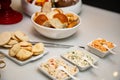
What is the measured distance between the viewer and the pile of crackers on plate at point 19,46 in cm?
69

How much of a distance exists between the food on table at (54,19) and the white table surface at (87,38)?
6cm

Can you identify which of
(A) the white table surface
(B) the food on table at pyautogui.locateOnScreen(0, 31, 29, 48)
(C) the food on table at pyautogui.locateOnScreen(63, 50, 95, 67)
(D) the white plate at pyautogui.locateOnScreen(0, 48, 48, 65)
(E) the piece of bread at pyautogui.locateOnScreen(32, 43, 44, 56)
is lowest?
(A) the white table surface

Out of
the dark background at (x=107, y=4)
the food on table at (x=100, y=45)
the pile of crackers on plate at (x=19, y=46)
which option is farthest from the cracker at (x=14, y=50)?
the dark background at (x=107, y=4)

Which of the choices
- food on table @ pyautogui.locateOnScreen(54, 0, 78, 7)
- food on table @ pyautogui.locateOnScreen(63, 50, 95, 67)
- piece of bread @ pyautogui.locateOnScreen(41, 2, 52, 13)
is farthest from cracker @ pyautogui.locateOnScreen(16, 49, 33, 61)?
food on table @ pyautogui.locateOnScreen(54, 0, 78, 7)

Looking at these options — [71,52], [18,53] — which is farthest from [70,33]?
[18,53]

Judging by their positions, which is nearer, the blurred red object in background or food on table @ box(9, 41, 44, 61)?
food on table @ box(9, 41, 44, 61)

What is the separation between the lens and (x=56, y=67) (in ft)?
2.13

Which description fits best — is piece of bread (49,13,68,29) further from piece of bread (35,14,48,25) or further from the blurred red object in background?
the blurred red object in background

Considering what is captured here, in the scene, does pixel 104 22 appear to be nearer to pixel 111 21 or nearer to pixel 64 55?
pixel 111 21

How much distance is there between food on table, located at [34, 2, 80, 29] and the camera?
2.57 feet

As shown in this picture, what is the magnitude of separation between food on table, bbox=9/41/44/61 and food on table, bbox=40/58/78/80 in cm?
5

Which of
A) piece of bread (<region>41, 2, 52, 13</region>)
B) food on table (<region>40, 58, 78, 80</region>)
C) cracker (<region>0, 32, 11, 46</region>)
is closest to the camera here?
food on table (<region>40, 58, 78, 80</region>)

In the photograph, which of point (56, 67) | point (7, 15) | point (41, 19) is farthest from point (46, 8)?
point (56, 67)

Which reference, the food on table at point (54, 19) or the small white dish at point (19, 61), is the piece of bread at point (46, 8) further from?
the small white dish at point (19, 61)
